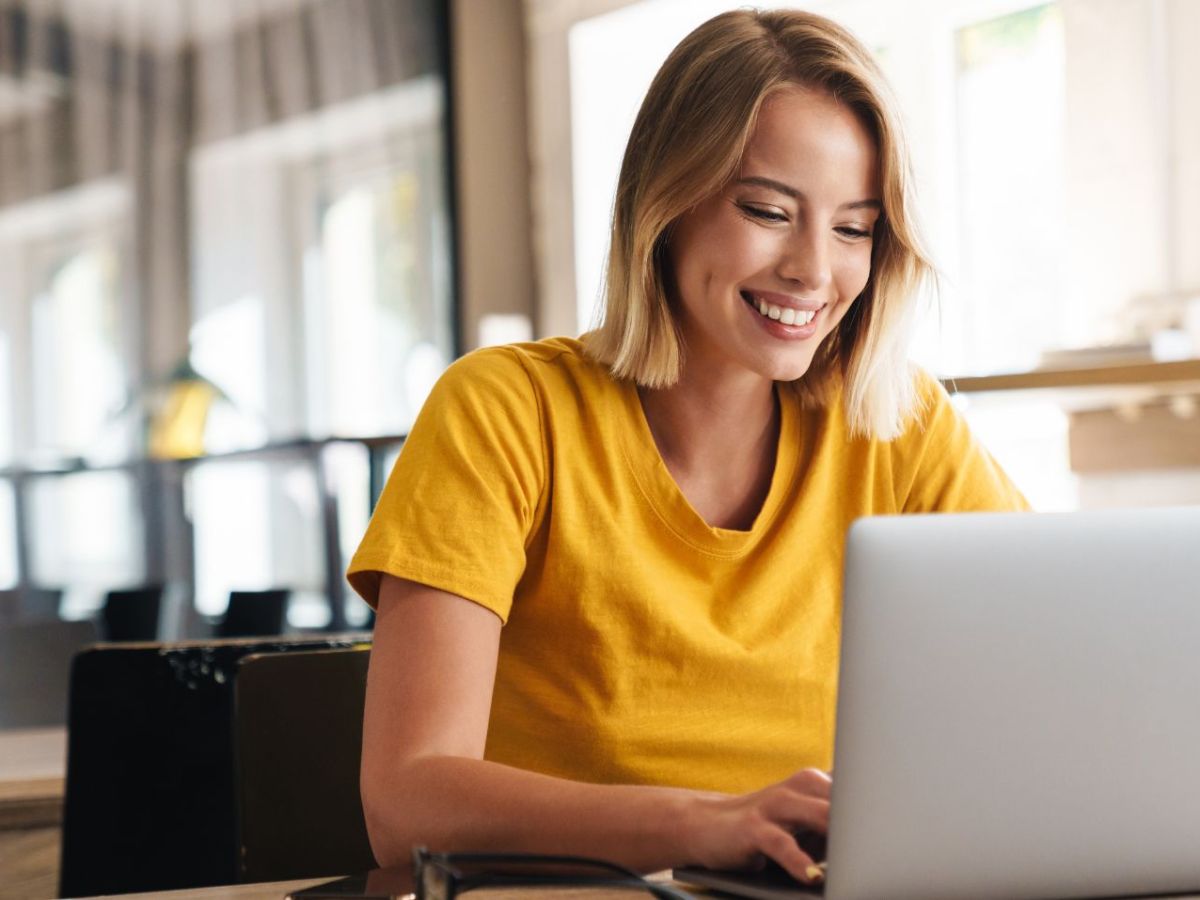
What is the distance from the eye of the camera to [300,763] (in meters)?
1.20

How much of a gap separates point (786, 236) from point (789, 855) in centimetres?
→ 65

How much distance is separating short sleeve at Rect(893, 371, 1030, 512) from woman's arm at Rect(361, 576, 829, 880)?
0.48 m

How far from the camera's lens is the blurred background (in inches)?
142

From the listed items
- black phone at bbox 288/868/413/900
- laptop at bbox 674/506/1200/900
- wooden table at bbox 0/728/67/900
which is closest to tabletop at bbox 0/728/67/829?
wooden table at bbox 0/728/67/900

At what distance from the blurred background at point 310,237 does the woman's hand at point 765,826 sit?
256 cm

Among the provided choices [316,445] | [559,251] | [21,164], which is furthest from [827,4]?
[21,164]

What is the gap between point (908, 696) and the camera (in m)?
0.69

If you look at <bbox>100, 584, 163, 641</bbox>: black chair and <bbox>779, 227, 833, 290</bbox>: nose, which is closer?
<bbox>779, 227, 833, 290</bbox>: nose

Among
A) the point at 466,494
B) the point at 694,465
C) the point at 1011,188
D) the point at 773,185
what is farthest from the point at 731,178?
the point at 1011,188

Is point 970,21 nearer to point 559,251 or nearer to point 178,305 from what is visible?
point 559,251

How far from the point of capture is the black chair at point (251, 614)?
2537 mm

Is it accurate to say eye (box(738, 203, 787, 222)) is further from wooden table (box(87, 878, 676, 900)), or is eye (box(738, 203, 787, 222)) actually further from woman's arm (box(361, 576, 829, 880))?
wooden table (box(87, 878, 676, 900))

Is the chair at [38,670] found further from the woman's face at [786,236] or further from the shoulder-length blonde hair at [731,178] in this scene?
the woman's face at [786,236]

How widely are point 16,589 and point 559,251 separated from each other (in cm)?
201
